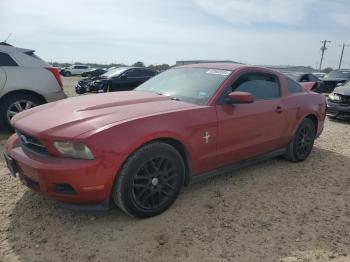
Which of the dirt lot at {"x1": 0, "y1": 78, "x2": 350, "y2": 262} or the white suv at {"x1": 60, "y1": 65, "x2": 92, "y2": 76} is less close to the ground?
the dirt lot at {"x1": 0, "y1": 78, "x2": 350, "y2": 262}

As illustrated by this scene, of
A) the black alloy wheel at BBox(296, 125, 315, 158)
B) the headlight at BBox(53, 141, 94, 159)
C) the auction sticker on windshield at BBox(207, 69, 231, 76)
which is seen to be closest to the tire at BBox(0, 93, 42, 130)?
the auction sticker on windshield at BBox(207, 69, 231, 76)

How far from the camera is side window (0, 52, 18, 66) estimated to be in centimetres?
636

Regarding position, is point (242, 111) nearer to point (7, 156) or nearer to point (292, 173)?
point (292, 173)

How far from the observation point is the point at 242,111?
4.08m

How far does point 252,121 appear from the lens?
4.21 m

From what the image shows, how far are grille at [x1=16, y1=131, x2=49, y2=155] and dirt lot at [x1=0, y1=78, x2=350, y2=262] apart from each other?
70 centimetres

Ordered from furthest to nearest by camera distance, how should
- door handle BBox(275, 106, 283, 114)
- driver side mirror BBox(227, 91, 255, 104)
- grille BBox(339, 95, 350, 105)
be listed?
grille BBox(339, 95, 350, 105) → door handle BBox(275, 106, 283, 114) → driver side mirror BBox(227, 91, 255, 104)

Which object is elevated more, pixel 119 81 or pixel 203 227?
pixel 119 81

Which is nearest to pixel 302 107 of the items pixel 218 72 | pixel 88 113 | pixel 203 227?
pixel 218 72

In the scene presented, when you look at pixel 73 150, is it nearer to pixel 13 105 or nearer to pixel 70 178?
pixel 70 178

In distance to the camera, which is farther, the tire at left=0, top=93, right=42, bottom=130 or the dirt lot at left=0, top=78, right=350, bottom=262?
the tire at left=0, top=93, right=42, bottom=130

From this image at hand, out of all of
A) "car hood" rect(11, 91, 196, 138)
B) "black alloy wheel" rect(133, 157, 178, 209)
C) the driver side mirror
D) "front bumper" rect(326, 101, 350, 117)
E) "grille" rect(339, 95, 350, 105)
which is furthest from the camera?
"grille" rect(339, 95, 350, 105)

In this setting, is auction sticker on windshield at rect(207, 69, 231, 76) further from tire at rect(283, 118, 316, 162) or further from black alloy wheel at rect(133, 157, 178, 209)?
tire at rect(283, 118, 316, 162)

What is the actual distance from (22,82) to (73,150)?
4100 mm
